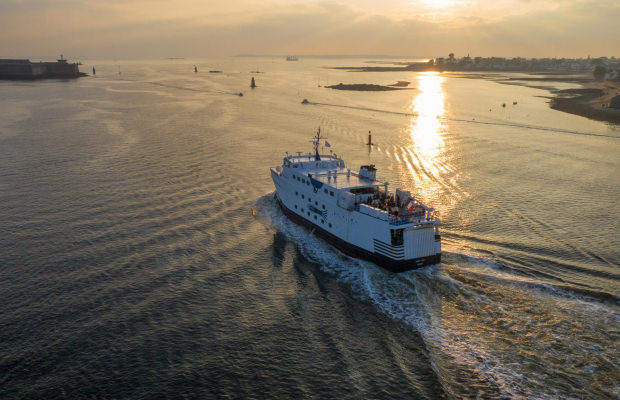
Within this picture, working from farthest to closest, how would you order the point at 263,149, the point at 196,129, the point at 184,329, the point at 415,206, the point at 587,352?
the point at 196,129, the point at 263,149, the point at 415,206, the point at 184,329, the point at 587,352

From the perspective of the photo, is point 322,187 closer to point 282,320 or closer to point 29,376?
point 282,320

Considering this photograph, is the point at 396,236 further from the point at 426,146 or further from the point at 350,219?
the point at 426,146

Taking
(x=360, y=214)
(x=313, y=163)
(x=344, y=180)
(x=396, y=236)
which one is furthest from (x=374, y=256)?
(x=313, y=163)

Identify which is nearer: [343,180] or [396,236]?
[396,236]

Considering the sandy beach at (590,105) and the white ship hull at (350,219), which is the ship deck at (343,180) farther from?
the sandy beach at (590,105)

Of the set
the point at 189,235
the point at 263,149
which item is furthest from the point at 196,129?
the point at 189,235

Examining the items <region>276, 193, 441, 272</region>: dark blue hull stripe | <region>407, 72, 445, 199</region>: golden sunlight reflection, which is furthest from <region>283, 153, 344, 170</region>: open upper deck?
<region>407, 72, 445, 199</region>: golden sunlight reflection
